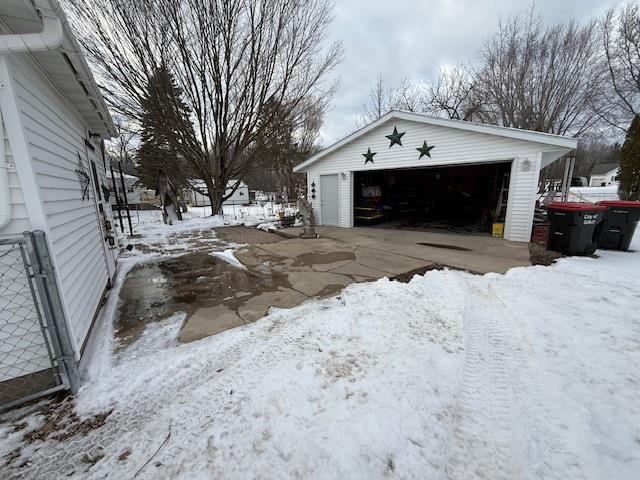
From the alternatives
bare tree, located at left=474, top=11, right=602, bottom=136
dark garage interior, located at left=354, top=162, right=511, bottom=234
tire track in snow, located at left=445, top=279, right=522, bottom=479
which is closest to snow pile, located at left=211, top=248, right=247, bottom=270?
tire track in snow, located at left=445, top=279, right=522, bottom=479

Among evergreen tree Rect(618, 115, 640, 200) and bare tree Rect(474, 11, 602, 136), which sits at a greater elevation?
bare tree Rect(474, 11, 602, 136)

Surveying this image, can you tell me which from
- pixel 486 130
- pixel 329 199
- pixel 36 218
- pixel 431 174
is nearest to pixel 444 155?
pixel 486 130

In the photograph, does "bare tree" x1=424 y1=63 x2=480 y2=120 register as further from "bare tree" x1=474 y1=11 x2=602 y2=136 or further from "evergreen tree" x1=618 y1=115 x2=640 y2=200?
"evergreen tree" x1=618 y1=115 x2=640 y2=200

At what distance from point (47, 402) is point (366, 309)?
9.92 feet

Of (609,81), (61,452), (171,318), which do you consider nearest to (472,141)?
(171,318)

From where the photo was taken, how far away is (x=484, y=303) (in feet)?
11.4

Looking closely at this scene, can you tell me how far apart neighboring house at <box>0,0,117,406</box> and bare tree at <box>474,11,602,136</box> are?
18912 mm

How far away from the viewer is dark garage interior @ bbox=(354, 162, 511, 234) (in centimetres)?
1074

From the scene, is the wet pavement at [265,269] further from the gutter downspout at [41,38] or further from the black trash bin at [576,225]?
the gutter downspout at [41,38]

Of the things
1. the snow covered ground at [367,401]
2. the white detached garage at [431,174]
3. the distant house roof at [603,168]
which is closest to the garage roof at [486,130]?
the white detached garage at [431,174]

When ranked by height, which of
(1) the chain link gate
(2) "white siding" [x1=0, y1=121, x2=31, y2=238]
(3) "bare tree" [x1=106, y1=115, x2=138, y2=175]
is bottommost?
(1) the chain link gate

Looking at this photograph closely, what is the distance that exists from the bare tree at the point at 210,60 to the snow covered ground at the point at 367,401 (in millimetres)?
12462

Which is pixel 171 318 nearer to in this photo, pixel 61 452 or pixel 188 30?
pixel 61 452

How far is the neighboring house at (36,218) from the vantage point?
1945 millimetres
